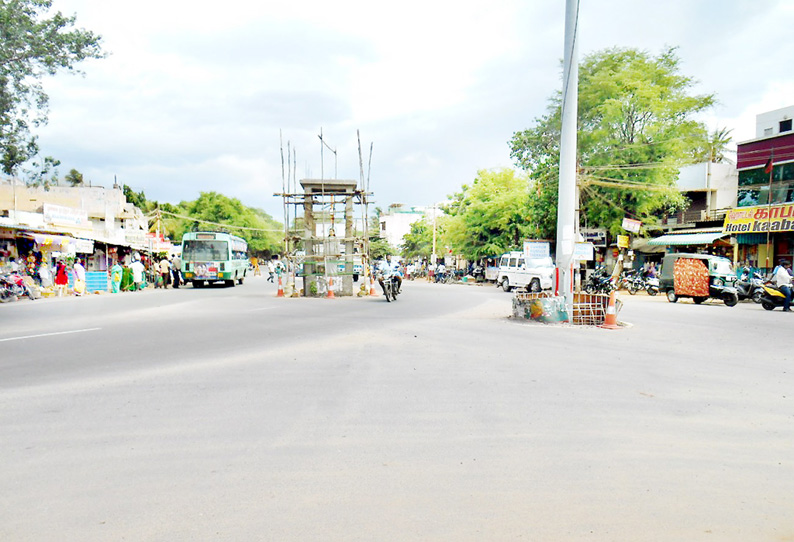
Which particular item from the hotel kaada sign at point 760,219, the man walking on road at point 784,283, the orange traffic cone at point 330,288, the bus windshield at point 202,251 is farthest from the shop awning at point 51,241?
the hotel kaada sign at point 760,219

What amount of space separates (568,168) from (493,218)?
27.7 m

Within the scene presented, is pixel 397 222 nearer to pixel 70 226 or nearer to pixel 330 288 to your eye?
pixel 70 226

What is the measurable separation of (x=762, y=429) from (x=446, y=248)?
53.9 m

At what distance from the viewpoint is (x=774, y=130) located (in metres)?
34.6

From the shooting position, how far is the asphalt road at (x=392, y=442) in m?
3.30

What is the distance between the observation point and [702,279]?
2162cm

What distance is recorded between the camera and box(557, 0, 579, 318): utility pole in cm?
1354

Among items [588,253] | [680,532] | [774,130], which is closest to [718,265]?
[588,253]

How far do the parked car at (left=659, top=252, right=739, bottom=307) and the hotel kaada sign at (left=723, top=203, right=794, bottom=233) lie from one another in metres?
7.53

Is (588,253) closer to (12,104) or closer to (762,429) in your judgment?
(762,429)

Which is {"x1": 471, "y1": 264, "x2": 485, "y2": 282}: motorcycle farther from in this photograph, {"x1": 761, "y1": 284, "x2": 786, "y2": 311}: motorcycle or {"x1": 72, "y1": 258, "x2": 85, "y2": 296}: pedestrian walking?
{"x1": 72, "y1": 258, "x2": 85, "y2": 296}: pedestrian walking

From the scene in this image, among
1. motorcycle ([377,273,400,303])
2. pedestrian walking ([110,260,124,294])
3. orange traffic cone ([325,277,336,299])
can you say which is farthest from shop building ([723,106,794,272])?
pedestrian walking ([110,260,124,294])

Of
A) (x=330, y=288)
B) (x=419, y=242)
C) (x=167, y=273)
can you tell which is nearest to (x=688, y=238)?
(x=330, y=288)

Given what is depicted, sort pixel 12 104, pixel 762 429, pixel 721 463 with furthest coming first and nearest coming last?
1. pixel 12 104
2. pixel 762 429
3. pixel 721 463
